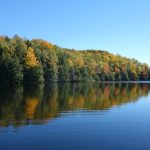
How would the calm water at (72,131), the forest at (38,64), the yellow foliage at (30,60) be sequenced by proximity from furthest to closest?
the yellow foliage at (30,60)
the forest at (38,64)
the calm water at (72,131)

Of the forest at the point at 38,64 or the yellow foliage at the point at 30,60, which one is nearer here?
the forest at the point at 38,64

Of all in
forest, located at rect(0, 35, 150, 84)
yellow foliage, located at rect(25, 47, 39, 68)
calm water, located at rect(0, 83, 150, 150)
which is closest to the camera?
calm water, located at rect(0, 83, 150, 150)

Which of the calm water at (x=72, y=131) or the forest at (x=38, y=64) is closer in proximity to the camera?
the calm water at (x=72, y=131)

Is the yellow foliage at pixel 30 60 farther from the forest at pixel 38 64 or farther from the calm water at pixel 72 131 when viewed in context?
the calm water at pixel 72 131

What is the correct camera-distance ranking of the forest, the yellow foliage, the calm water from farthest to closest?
the yellow foliage < the forest < the calm water

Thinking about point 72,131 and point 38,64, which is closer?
point 72,131

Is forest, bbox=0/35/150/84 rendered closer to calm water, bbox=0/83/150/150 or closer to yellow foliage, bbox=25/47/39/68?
yellow foliage, bbox=25/47/39/68

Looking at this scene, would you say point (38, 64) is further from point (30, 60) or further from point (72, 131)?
point (72, 131)

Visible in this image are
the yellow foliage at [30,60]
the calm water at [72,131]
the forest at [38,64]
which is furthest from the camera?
the yellow foliage at [30,60]

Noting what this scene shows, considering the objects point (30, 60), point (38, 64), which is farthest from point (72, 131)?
point (38, 64)

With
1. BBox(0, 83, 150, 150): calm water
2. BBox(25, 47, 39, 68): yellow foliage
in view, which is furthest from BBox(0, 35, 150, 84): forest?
BBox(0, 83, 150, 150): calm water

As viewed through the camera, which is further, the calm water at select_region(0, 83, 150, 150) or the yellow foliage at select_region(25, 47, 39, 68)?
the yellow foliage at select_region(25, 47, 39, 68)

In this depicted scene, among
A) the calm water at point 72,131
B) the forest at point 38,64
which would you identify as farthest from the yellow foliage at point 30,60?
the calm water at point 72,131

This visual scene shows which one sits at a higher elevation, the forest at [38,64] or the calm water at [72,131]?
the forest at [38,64]
